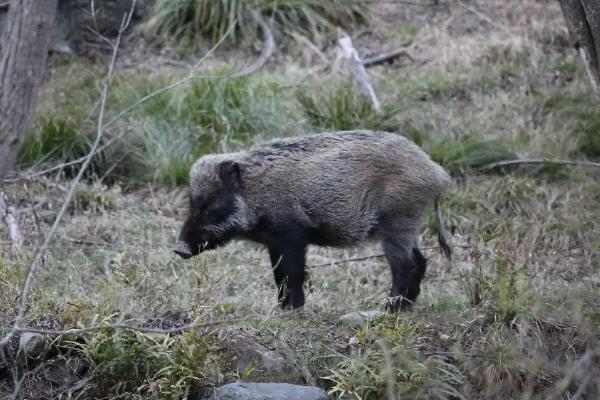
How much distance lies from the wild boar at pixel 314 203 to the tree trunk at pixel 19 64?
2.12m

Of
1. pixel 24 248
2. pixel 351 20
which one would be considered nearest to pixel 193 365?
pixel 24 248

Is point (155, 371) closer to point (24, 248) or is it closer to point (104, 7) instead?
point (24, 248)

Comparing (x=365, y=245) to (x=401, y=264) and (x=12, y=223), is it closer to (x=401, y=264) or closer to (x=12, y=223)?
(x=401, y=264)

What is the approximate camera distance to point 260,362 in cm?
567

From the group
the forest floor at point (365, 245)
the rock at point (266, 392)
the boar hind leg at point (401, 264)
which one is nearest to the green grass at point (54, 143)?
the forest floor at point (365, 245)

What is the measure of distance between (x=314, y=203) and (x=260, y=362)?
1189 millimetres

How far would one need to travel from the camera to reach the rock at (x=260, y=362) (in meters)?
5.62

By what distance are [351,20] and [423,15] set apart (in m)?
0.95

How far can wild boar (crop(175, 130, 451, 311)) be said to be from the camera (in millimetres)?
6453

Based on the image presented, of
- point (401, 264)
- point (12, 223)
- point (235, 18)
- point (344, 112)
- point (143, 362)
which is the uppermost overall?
point (143, 362)

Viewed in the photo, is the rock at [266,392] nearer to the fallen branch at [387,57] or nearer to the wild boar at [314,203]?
the wild boar at [314,203]

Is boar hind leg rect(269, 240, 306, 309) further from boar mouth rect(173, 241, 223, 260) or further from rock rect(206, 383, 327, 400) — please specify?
rock rect(206, 383, 327, 400)

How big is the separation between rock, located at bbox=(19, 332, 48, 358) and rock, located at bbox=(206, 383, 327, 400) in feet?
3.18

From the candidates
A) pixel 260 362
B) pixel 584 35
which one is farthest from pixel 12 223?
pixel 584 35
